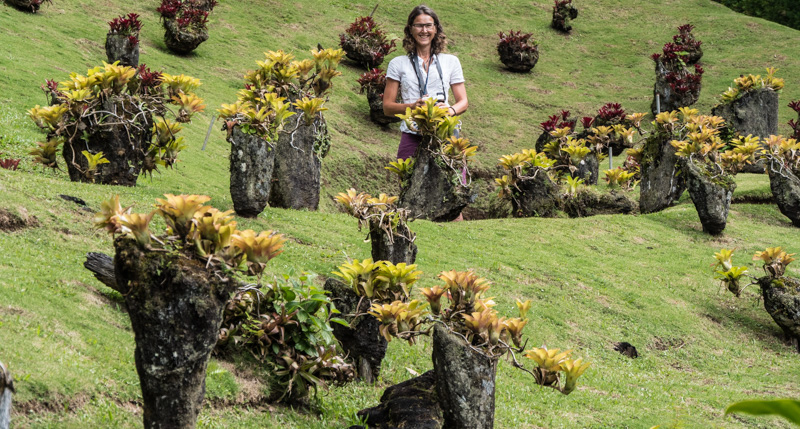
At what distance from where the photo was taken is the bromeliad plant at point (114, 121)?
7.53 m

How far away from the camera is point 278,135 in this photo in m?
8.22

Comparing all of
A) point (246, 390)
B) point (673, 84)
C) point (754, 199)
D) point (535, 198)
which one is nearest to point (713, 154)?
point (535, 198)

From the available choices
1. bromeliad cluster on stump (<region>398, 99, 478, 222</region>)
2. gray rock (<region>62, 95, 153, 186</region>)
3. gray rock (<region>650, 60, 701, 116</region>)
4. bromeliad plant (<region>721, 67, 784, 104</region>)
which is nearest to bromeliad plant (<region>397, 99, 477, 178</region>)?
bromeliad cluster on stump (<region>398, 99, 478, 222</region>)

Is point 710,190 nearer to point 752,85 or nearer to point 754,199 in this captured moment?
point 754,199

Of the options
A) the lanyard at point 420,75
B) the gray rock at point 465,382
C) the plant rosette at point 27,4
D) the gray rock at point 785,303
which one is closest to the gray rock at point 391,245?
the gray rock at point 465,382

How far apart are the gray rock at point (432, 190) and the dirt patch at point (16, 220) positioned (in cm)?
478

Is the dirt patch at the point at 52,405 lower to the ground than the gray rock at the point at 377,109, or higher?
lower

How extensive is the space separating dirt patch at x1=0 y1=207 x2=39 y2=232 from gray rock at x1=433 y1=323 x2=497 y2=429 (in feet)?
11.6

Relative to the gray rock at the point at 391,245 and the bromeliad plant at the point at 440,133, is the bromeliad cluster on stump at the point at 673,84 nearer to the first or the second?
the bromeliad plant at the point at 440,133

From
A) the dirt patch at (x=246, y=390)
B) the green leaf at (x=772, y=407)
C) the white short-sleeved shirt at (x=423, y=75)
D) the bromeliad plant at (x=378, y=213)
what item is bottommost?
the dirt patch at (x=246, y=390)

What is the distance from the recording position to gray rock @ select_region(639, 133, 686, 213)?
12.5 metres

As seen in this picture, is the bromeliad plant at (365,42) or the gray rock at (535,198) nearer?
the gray rock at (535,198)

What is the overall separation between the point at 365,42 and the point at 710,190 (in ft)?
38.0

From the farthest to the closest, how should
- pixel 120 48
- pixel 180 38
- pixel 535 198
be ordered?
pixel 180 38, pixel 120 48, pixel 535 198
